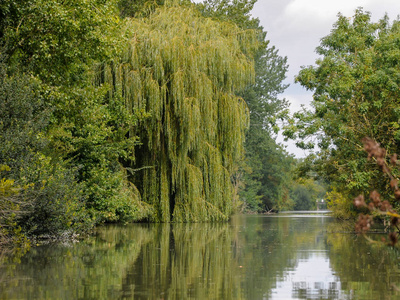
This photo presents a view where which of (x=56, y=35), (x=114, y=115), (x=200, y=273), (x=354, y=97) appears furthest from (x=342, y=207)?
(x=200, y=273)

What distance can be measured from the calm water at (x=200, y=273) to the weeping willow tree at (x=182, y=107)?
413 inches

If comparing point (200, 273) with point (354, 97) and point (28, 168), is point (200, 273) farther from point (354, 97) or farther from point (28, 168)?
point (354, 97)

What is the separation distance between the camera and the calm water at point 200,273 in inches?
266

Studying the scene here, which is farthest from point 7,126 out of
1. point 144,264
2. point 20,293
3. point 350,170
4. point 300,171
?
point 300,171

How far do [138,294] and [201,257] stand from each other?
4.71 metres

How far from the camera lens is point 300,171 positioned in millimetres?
28844

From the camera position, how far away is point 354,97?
23.2m

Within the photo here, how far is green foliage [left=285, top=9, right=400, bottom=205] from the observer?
2150cm

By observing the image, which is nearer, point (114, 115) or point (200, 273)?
point (200, 273)

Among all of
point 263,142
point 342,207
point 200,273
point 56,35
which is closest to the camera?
point 200,273

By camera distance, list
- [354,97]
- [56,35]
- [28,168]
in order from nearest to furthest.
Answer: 1. [28,168]
2. [56,35]
3. [354,97]

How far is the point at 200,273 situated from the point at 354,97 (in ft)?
53.3

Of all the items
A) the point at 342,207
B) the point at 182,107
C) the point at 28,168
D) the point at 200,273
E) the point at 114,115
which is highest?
the point at 182,107

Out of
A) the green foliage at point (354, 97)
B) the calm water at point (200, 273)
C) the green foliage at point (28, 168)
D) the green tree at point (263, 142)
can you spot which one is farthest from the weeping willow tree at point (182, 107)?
the green tree at point (263, 142)
